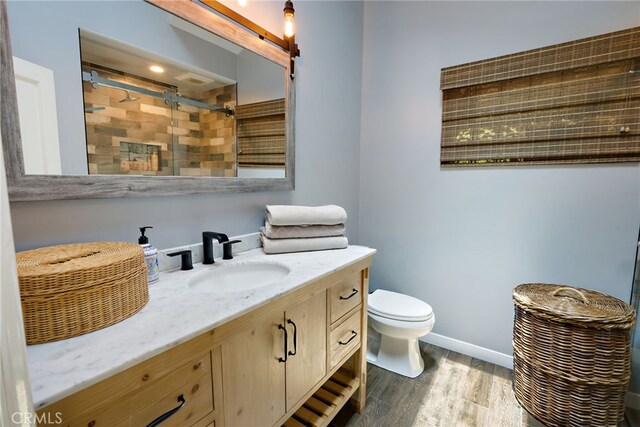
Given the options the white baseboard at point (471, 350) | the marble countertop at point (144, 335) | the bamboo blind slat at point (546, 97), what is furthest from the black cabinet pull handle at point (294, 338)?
the bamboo blind slat at point (546, 97)

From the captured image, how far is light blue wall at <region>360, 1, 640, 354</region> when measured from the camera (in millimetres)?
1579

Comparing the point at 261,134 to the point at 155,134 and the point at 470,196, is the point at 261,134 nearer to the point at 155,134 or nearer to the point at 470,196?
the point at 155,134

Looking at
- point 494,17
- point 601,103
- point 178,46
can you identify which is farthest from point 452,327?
point 178,46

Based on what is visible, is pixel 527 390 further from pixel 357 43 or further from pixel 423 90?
pixel 357 43

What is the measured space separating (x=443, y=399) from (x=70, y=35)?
7.44 ft

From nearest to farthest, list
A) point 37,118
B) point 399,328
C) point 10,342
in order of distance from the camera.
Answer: point 10,342 → point 37,118 → point 399,328

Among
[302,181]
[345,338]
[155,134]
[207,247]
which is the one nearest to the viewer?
[155,134]

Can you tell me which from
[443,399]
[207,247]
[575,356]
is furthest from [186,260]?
[575,356]

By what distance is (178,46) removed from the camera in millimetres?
1185

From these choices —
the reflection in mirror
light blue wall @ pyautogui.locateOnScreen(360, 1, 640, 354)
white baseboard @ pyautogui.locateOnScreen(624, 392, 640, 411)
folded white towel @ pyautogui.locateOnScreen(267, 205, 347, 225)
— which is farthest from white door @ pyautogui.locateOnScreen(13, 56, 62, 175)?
white baseboard @ pyautogui.locateOnScreen(624, 392, 640, 411)

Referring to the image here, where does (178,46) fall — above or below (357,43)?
below

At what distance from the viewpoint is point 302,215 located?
148 cm

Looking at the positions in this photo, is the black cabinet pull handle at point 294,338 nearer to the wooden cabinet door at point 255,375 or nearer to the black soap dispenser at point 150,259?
the wooden cabinet door at point 255,375

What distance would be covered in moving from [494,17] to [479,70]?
1.02 feet
